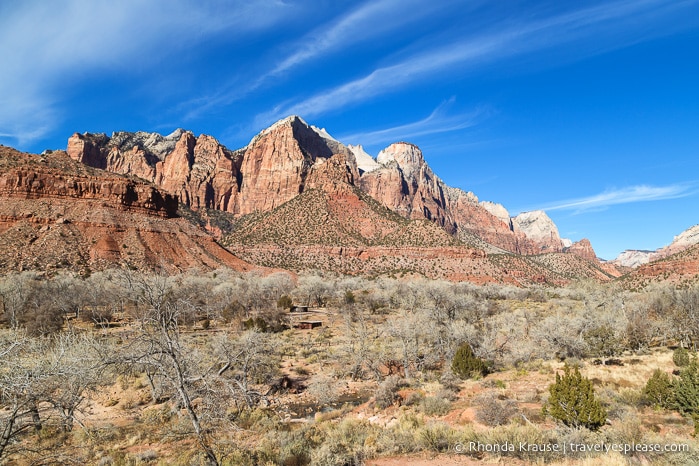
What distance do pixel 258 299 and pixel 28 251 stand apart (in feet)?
123

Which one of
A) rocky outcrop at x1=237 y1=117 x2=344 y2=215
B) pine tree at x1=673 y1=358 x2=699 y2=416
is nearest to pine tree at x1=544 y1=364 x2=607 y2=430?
pine tree at x1=673 y1=358 x2=699 y2=416

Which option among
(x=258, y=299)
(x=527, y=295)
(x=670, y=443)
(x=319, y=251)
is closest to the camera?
(x=670, y=443)

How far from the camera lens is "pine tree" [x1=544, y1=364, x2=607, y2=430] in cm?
1114

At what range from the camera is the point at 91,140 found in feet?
535

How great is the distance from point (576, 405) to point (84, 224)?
76335mm

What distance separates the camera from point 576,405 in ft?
37.8

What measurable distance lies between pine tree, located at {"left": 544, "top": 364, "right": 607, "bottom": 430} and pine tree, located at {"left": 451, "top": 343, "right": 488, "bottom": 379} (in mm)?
9372

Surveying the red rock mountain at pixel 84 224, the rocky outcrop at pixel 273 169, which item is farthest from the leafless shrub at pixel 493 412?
the rocky outcrop at pixel 273 169

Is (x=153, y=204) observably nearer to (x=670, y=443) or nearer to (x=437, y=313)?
(x=437, y=313)

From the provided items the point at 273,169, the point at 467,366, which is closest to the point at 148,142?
the point at 273,169

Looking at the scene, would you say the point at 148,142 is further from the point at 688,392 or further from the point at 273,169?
the point at 688,392

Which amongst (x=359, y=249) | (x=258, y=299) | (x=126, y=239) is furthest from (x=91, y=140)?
(x=258, y=299)

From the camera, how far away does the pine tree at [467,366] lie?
2136 cm

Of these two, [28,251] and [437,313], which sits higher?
[28,251]
